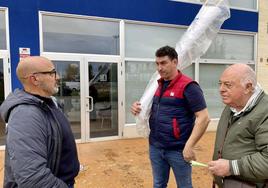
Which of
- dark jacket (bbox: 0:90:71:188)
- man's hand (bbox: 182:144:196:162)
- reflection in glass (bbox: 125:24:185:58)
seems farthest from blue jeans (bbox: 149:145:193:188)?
reflection in glass (bbox: 125:24:185:58)

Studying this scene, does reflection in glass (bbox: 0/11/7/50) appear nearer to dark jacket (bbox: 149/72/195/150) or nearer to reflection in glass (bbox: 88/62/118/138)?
reflection in glass (bbox: 88/62/118/138)

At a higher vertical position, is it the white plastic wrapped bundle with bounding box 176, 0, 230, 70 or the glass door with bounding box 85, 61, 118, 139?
the white plastic wrapped bundle with bounding box 176, 0, 230, 70

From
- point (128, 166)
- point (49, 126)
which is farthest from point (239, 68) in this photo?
point (128, 166)

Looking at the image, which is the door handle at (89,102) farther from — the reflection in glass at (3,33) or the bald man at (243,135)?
the bald man at (243,135)

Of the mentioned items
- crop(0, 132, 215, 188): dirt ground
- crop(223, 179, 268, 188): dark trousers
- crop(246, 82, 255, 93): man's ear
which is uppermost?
crop(246, 82, 255, 93): man's ear

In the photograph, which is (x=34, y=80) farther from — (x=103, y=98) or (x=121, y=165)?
(x=103, y=98)

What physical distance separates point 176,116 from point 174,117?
0.07ft

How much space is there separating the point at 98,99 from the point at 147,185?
300cm

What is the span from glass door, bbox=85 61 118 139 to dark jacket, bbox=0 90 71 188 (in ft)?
15.4

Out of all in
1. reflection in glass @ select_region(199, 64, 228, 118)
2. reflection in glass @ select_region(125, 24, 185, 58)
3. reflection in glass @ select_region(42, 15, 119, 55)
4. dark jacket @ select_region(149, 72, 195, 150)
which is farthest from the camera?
reflection in glass @ select_region(199, 64, 228, 118)

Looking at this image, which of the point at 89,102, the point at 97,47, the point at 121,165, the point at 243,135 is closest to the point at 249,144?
the point at 243,135

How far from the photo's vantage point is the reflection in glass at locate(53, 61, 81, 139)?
6.00 meters

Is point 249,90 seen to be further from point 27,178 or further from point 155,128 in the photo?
point 27,178

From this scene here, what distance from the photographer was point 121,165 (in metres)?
4.71
